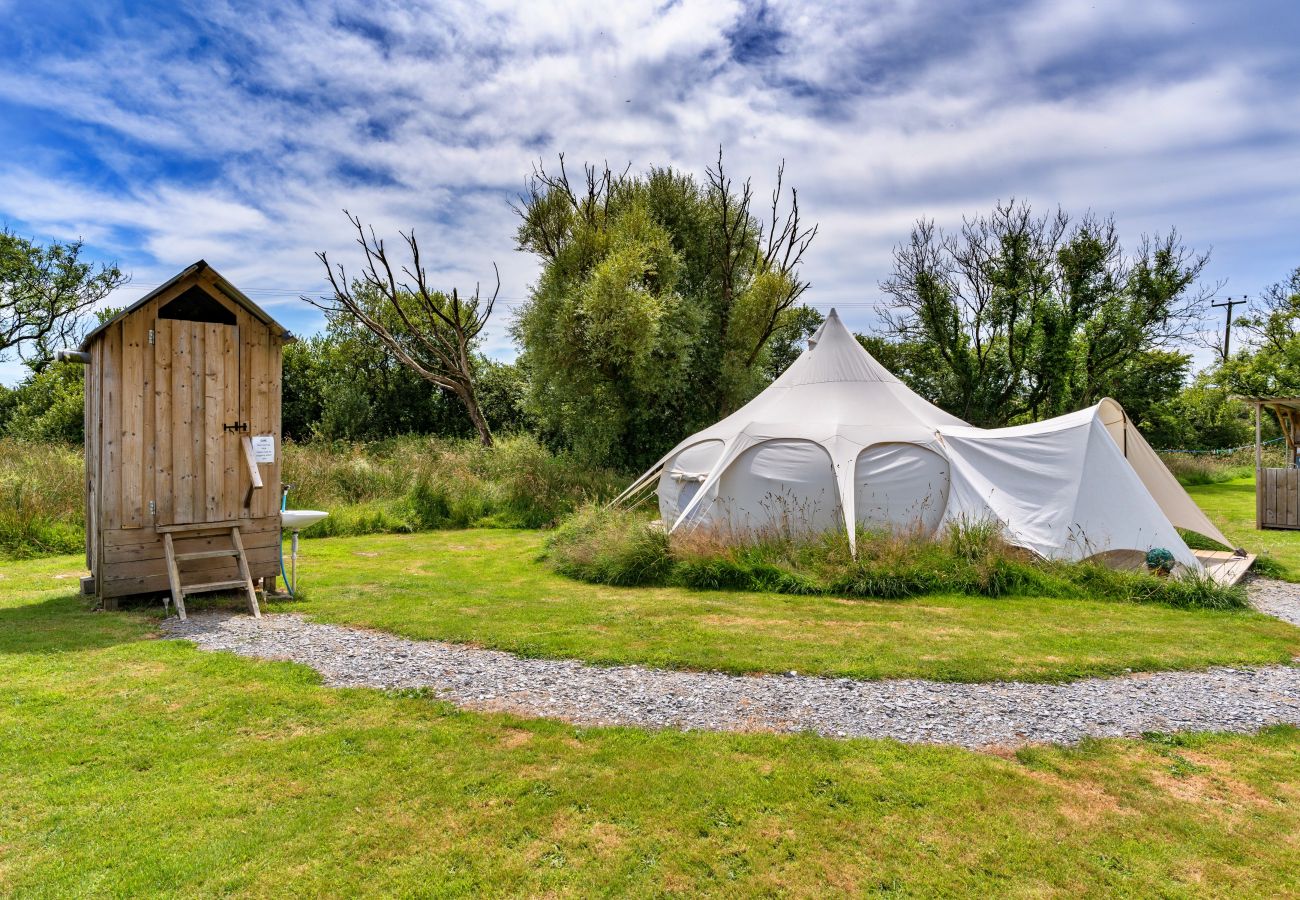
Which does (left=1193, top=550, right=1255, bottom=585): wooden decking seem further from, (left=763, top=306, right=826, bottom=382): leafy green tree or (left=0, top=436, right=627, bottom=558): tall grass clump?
(left=763, top=306, right=826, bottom=382): leafy green tree

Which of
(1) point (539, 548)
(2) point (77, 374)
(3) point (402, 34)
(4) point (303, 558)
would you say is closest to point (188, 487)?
(4) point (303, 558)

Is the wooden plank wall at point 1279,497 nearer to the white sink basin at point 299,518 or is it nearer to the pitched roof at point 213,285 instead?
the white sink basin at point 299,518

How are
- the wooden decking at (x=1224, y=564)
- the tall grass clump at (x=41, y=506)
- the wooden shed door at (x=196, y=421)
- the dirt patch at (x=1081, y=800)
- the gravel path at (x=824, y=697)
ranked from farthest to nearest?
the tall grass clump at (x=41, y=506) < the wooden decking at (x=1224, y=564) < the wooden shed door at (x=196, y=421) < the gravel path at (x=824, y=697) < the dirt patch at (x=1081, y=800)

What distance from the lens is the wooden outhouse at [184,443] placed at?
19.3 feet

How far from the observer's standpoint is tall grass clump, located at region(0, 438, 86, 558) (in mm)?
8688

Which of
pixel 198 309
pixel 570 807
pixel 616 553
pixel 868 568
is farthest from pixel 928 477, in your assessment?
pixel 198 309

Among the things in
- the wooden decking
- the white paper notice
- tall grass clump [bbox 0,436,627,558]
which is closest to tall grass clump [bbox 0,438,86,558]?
tall grass clump [bbox 0,436,627,558]

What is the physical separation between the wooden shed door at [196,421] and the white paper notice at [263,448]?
17cm

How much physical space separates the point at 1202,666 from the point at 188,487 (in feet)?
27.9

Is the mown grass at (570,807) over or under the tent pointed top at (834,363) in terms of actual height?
under

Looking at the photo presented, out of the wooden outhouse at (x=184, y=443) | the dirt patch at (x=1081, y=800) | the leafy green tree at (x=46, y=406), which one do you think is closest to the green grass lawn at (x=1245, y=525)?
the dirt patch at (x=1081, y=800)

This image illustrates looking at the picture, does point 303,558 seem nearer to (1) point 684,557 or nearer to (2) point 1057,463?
(1) point 684,557

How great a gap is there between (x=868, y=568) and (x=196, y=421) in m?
6.83

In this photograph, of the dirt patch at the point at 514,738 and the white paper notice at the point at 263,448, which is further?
the white paper notice at the point at 263,448
